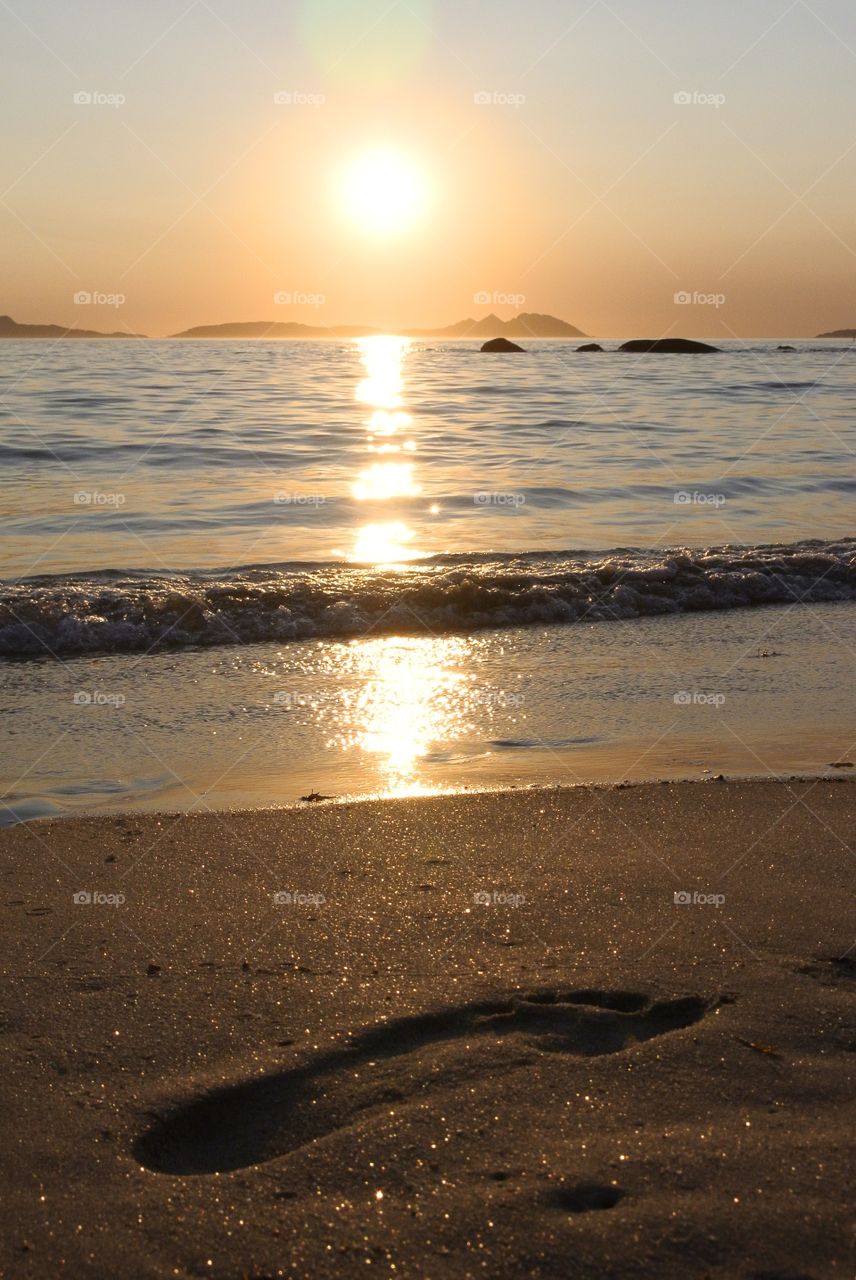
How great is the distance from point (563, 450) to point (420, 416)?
24.7 feet

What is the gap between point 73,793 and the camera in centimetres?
525

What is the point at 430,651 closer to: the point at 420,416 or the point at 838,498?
the point at 838,498
